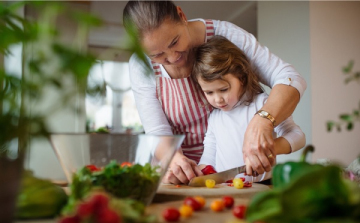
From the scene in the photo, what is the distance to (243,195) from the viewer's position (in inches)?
39.6

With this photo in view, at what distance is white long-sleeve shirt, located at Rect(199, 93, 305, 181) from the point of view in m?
1.67

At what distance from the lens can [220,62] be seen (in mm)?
1538

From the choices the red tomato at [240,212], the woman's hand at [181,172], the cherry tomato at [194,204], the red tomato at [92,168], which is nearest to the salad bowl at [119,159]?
the red tomato at [92,168]

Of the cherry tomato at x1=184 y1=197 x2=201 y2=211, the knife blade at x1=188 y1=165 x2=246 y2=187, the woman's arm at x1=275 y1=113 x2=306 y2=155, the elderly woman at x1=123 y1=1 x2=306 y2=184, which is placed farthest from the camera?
the woman's arm at x1=275 y1=113 x2=306 y2=155

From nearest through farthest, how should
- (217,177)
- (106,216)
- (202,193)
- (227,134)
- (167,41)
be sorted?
(106,216) < (202,193) < (217,177) < (167,41) < (227,134)

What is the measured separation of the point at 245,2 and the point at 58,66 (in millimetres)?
4891

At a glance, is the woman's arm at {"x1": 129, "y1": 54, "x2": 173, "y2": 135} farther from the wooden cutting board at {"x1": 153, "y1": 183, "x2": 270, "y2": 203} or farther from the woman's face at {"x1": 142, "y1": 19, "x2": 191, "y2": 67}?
the wooden cutting board at {"x1": 153, "y1": 183, "x2": 270, "y2": 203}

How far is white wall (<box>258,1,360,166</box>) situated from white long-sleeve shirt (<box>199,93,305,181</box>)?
222 cm

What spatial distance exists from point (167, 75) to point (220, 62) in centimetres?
23

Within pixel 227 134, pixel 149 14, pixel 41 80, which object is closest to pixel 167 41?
pixel 149 14

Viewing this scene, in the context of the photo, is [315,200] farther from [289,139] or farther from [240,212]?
[289,139]

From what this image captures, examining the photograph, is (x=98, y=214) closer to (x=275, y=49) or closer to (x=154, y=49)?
(x=154, y=49)

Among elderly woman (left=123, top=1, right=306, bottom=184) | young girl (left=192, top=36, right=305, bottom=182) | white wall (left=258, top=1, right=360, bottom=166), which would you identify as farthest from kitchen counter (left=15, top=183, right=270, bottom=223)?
white wall (left=258, top=1, right=360, bottom=166)

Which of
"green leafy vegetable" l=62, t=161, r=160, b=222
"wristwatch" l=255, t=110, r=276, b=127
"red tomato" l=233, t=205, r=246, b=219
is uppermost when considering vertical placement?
"wristwatch" l=255, t=110, r=276, b=127
